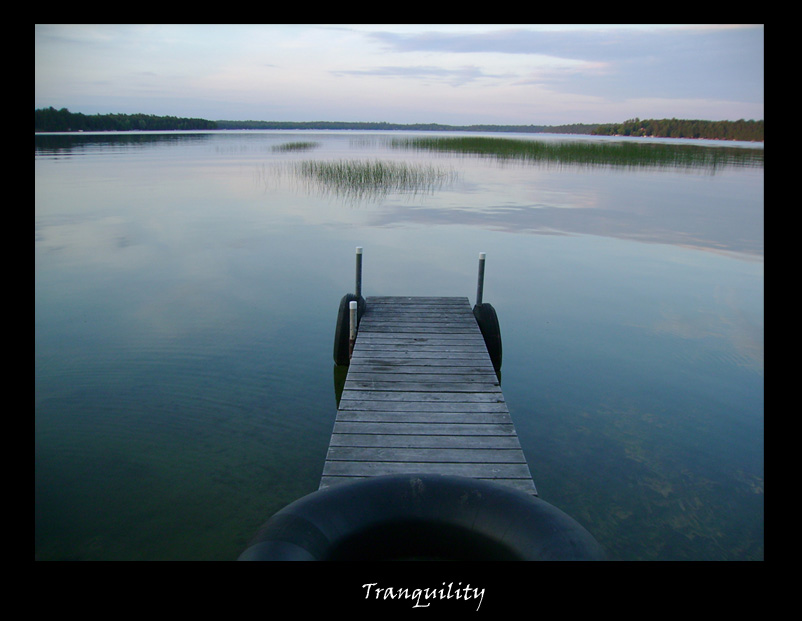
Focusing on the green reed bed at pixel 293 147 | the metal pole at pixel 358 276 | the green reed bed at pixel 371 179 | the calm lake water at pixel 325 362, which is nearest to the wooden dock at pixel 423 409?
the metal pole at pixel 358 276

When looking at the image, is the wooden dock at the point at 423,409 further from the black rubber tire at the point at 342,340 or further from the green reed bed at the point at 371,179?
the green reed bed at the point at 371,179

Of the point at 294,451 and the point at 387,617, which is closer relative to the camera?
the point at 387,617

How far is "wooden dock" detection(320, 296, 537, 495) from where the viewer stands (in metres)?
3.34

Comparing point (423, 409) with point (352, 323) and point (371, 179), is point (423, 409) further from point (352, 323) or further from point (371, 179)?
point (371, 179)

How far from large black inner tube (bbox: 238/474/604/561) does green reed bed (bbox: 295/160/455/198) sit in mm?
14641

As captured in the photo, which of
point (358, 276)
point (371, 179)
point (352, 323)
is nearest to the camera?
point (352, 323)

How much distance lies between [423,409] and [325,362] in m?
2.12

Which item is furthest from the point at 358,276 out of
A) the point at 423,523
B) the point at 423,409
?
the point at 423,523

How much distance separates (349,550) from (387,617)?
0.34m

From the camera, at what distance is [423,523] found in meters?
2.48

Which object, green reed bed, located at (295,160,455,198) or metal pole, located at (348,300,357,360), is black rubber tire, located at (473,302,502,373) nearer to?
metal pole, located at (348,300,357,360)
